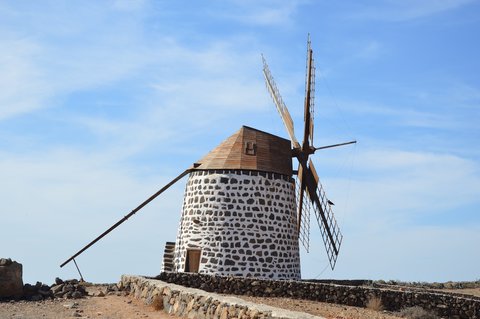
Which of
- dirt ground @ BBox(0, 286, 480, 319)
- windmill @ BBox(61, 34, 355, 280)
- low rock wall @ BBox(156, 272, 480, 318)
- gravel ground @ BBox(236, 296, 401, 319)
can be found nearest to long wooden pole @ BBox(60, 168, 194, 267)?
windmill @ BBox(61, 34, 355, 280)

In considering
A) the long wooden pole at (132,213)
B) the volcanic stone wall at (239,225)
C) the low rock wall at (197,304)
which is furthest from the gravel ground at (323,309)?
the long wooden pole at (132,213)

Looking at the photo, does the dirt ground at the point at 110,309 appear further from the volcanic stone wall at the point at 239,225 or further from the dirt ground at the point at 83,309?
the volcanic stone wall at the point at 239,225

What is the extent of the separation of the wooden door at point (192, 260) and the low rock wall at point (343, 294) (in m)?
2.99

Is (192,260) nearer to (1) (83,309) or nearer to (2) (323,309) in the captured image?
(2) (323,309)

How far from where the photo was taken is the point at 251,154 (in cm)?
2552

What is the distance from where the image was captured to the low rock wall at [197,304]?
34.3 ft

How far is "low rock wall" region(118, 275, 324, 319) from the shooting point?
10.5 metres

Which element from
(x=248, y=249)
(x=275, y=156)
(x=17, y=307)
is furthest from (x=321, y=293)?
(x=17, y=307)

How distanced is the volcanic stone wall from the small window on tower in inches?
37.4

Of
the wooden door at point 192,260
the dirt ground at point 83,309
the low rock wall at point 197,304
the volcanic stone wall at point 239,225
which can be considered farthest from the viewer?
the wooden door at point 192,260

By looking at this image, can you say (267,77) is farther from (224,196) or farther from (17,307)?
(17,307)

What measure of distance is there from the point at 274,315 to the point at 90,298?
34.6 ft

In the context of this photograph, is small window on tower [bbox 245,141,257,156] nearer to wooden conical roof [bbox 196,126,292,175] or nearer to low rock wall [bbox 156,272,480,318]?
wooden conical roof [bbox 196,126,292,175]

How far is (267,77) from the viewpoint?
3077 centimetres
